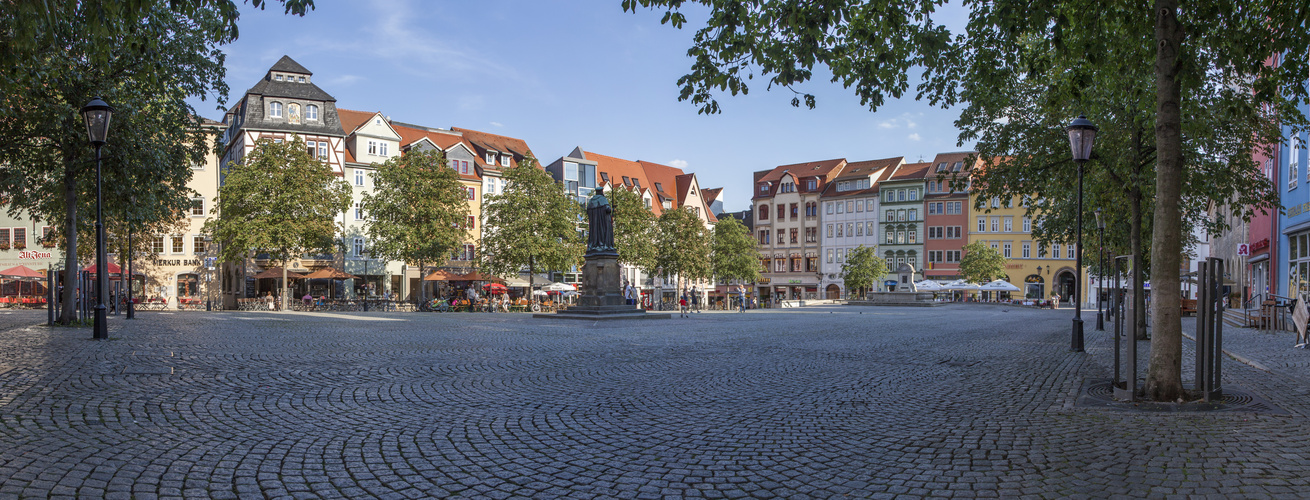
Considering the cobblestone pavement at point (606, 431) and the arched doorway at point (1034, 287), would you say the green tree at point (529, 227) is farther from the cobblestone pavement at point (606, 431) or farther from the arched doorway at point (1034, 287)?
the arched doorway at point (1034, 287)

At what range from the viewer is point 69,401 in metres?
7.70

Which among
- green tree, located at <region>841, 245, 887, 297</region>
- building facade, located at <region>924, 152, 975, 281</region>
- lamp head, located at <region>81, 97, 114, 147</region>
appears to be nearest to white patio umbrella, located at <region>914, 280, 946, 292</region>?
green tree, located at <region>841, 245, 887, 297</region>

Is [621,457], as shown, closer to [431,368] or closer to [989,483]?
[989,483]

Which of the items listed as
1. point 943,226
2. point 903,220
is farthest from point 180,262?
point 943,226

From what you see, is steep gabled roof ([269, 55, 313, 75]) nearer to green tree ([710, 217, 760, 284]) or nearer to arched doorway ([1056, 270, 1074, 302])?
green tree ([710, 217, 760, 284])

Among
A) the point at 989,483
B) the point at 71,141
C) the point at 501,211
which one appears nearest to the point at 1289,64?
the point at 989,483

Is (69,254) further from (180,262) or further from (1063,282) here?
(1063,282)

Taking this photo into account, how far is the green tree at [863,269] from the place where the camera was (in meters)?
77.2

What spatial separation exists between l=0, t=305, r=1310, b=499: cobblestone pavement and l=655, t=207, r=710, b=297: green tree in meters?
48.5

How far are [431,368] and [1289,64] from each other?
10.8 m

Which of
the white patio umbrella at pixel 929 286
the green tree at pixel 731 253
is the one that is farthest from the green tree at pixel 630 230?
the white patio umbrella at pixel 929 286

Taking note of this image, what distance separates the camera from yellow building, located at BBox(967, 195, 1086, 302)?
78.2 m

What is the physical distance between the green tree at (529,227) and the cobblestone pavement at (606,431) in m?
36.5

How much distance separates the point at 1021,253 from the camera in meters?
79.6
